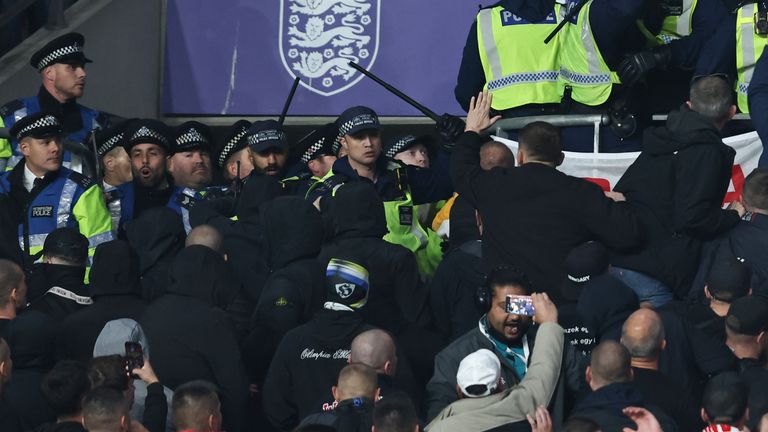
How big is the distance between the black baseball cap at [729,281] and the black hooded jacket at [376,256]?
1708mm

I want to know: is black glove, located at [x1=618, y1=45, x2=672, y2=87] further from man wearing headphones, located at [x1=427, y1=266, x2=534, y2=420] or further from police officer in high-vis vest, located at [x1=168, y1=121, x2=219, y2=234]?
man wearing headphones, located at [x1=427, y1=266, x2=534, y2=420]

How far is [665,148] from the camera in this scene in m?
12.0

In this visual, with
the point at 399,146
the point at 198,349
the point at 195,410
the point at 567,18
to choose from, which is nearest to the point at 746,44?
the point at 567,18

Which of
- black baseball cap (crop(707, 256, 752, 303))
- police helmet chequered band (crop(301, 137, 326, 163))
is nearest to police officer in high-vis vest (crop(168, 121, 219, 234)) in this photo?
police helmet chequered band (crop(301, 137, 326, 163))

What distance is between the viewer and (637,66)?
13562 millimetres

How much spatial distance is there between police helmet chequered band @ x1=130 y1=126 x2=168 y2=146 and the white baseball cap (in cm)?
478

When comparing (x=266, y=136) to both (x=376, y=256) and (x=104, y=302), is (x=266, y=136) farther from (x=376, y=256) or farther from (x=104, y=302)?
(x=104, y=302)

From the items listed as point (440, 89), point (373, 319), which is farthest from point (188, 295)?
point (440, 89)

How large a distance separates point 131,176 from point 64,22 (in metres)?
2.54

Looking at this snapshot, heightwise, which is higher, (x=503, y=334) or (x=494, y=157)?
(x=494, y=157)

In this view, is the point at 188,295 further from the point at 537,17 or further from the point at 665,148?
the point at 537,17

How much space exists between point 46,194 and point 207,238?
170 cm

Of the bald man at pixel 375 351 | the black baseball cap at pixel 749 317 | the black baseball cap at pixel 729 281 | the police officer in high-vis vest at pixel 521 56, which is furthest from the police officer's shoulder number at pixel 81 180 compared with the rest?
the black baseball cap at pixel 749 317

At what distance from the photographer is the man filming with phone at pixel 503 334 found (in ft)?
34.1
